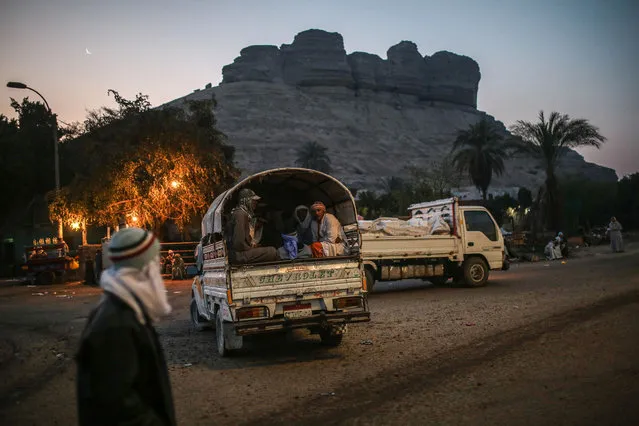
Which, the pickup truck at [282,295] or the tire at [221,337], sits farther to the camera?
the tire at [221,337]

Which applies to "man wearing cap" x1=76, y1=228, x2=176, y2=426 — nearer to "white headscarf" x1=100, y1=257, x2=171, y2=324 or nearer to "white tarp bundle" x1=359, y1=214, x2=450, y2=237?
"white headscarf" x1=100, y1=257, x2=171, y2=324

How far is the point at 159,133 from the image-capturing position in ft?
96.9

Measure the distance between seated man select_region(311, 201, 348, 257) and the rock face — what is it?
567 ft

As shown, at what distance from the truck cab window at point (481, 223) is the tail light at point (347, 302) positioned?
10.6m

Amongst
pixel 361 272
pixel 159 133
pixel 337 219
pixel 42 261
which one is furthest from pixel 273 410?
pixel 42 261

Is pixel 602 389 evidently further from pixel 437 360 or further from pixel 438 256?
pixel 438 256

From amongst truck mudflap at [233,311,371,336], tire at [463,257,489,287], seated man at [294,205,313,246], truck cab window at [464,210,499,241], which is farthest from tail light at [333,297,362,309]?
truck cab window at [464,210,499,241]

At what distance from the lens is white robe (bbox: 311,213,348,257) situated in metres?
10.3

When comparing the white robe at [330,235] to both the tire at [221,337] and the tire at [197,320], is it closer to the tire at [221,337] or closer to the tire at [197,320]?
the tire at [221,337]

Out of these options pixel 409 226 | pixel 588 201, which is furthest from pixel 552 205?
pixel 588 201

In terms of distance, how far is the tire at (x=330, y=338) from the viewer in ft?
31.9

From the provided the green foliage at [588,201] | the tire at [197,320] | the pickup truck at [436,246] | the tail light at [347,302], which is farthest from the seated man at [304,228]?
the green foliage at [588,201]

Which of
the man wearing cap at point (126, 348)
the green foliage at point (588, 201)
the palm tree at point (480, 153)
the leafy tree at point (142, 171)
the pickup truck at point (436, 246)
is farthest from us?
the palm tree at point (480, 153)

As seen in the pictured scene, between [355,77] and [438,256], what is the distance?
174 metres
